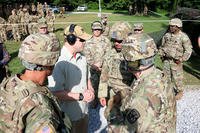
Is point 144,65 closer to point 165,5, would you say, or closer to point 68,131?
point 68,131

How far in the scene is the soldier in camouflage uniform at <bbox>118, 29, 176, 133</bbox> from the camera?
2.78 m

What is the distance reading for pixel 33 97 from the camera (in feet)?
7.99

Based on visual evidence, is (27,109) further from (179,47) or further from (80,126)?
(179,47)

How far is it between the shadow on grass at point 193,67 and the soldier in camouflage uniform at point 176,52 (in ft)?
7.91

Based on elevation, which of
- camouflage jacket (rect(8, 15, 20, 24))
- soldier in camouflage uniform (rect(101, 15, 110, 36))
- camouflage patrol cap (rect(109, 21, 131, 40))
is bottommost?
camouflage jacket (rect(8, 15, 20, 24))

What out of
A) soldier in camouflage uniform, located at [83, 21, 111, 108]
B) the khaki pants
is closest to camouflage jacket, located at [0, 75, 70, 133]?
the khaki pants

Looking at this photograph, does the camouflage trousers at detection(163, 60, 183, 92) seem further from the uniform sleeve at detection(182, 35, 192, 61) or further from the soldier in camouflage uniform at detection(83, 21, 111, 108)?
the soldier in camouflage uniform at detection(83, 21, 111, 108)

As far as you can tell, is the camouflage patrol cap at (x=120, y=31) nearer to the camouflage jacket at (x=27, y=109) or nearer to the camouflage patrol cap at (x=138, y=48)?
the camouflage patrol cap at (x=138, y=48)

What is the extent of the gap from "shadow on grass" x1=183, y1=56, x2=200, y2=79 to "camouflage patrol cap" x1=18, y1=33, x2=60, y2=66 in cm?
818

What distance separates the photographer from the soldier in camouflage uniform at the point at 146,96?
109 inches

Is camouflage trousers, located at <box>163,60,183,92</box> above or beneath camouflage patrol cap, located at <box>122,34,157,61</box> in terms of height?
beneath

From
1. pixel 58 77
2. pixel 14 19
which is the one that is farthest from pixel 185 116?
pixel 14 19

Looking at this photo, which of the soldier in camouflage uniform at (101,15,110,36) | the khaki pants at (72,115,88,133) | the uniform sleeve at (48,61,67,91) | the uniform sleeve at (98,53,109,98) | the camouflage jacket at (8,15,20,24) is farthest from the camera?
the camouflage jacket at (8,15,20,24)

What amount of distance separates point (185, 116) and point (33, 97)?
5327mm
